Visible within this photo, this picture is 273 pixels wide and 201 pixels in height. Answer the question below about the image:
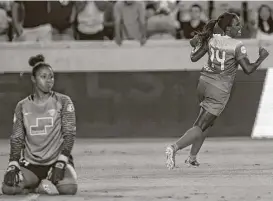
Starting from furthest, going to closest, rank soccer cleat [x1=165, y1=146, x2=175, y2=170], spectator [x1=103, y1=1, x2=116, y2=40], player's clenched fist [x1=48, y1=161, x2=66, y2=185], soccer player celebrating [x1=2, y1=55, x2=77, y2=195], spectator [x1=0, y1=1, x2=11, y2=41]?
spectator [x1=103, y1=1, x2=116, y2=40], spectator [x1=0, y1=1, x2=11, y2=41], soccer cleat [x1=165, y1=146, x2=175, y2=170], soccer player celebrating [x1=2, y1=55, x2=77, y2=195], player's clenched fist [x1=48, y1=161, x2=66, y2=185]

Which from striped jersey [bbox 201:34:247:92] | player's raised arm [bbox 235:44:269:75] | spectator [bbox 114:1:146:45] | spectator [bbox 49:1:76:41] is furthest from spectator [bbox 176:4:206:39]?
player's raised arm [bbox 235:44:269:75]

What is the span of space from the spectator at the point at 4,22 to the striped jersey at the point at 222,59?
18.8 feet

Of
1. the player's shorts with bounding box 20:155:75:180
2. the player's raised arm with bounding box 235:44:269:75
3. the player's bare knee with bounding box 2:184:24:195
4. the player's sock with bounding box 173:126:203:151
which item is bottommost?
the player's sock with bounding box 173:126:203:151

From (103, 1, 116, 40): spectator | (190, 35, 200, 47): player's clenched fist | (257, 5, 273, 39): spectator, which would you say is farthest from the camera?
(257, 5, 273, 39): spectator

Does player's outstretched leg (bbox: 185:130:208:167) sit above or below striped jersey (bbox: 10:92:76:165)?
below

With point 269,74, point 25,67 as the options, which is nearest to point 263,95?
point 269,74

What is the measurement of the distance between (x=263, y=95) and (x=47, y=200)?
8.03 m

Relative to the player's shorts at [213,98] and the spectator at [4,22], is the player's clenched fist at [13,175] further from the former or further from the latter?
the spectator at [4,22]

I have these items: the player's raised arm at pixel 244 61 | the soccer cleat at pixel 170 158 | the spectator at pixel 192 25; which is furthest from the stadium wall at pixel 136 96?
the soccer cleat at pixel 170 158

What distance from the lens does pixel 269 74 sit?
14773mm

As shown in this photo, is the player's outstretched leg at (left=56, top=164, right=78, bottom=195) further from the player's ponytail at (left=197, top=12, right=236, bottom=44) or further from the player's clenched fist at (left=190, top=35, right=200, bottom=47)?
the player's ponytail at (left=197, top=12, right=236, bottom=44)

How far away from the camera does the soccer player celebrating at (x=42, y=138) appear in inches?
304

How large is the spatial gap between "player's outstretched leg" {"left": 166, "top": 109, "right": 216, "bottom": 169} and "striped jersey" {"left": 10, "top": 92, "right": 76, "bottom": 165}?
2.10m

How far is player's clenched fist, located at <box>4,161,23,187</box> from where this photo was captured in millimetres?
7645
